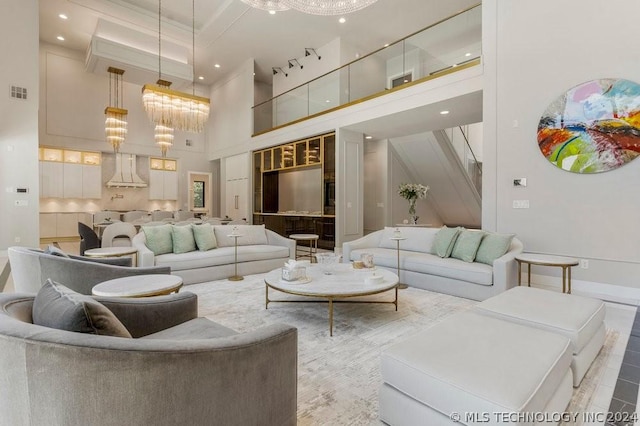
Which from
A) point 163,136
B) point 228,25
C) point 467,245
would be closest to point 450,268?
point 467,245

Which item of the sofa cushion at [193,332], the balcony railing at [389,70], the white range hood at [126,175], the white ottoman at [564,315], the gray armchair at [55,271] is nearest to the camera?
the sofa cushion at [193,332]

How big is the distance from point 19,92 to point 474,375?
374 inches

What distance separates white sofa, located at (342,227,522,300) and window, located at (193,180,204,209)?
30.2 feet

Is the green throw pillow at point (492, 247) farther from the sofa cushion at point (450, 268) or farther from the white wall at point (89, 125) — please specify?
the white wall at point (89, 125)

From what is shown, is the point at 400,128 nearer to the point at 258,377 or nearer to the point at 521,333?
the point at 521,333

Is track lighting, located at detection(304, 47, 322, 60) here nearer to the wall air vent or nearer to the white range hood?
the wall air vent

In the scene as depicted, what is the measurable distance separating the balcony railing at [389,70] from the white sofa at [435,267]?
3.03 meters

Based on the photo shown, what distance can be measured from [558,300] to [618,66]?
350 cm

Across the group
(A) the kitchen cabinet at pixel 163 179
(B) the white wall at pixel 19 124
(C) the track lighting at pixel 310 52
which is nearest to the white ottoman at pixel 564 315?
(C) the track lighting at pixel 310 52

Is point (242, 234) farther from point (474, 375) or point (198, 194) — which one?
point (198, 194)

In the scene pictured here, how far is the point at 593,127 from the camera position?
4043 mm

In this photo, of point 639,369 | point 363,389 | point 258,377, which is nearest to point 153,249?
point 363,389

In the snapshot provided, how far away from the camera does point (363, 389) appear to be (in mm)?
1969

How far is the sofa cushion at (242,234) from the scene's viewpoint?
17.4ft
